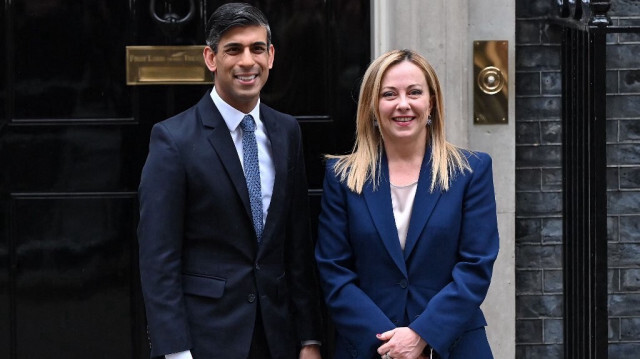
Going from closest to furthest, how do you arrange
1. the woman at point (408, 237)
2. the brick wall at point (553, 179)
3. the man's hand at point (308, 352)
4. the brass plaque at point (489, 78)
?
1. the woman at point (408, 237)
2. the man's hand at point (308, 352)
3. the brass plaque at point (489, 78)
4. the brick wall at point (553, 179)

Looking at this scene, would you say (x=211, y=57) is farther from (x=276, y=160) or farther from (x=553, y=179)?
(x=553, y=179)

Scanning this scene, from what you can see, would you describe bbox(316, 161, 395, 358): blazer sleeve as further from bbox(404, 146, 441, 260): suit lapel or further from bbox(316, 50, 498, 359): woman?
bbox(404, 146, 441, 260): suit lapel

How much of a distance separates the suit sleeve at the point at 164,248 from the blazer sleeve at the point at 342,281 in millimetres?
476

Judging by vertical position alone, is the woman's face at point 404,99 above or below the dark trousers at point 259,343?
above

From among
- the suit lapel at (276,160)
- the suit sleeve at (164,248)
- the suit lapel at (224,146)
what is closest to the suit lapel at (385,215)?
the suit lapel at (276,160)

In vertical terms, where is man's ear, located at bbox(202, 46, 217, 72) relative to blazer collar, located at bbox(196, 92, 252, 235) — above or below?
above

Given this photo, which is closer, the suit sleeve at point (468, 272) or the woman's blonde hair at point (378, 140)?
the suit sleeve at point (468, 272)

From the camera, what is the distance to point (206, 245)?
381 centimetres

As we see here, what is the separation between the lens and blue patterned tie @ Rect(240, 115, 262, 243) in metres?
3.86

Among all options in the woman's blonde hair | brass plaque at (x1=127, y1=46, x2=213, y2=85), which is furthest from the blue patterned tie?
brass plaque at (x1=127, y1=46, x2=213, y2=85)

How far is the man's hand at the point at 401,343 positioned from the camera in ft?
12.4

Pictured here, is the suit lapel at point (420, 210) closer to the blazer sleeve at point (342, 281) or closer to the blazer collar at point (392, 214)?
the blazer collar at point (392, 214)

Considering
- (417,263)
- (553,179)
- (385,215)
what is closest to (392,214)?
(385,215)

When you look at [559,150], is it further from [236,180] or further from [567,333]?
[236,180]
